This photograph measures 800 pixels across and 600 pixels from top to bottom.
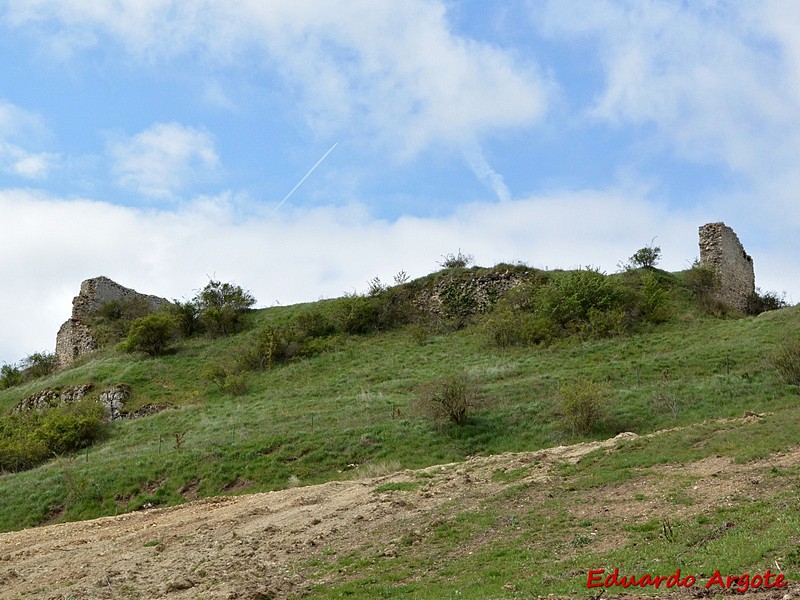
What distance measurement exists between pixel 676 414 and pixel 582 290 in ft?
57.2

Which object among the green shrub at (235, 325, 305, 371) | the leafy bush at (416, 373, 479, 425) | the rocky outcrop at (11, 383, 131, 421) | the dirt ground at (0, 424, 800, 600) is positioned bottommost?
the dirt ground at (0, 424, 800, 600)

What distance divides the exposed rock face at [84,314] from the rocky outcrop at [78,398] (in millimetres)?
10141

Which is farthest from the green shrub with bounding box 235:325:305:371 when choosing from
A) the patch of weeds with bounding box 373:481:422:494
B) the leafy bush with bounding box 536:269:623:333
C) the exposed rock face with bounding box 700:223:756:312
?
the exposed rock face with bounding box 700:223:756:312

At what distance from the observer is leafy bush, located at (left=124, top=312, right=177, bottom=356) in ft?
139

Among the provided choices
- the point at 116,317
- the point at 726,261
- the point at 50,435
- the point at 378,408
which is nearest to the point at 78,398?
the point at 50,435

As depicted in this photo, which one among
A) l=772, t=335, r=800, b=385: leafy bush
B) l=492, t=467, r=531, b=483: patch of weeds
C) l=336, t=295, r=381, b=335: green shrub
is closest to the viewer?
l=492, t=467, r=531, b=483: patch of weeds

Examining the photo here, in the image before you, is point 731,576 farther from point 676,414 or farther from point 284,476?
point 284,476

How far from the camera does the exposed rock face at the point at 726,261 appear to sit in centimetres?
4272

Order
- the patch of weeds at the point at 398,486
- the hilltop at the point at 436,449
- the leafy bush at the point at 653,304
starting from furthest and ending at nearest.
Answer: the leafy bush at the point at 653,304, the patch of weeds at the point at 398,486, the hilltop at the point at 436,449

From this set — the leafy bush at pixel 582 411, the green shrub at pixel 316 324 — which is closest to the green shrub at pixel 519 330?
the green shrub at pixel 316 324

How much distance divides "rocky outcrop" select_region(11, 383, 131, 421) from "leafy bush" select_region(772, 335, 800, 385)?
89.0 ft

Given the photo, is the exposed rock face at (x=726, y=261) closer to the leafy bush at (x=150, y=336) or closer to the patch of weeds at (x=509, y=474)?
the patch of weeds at (x=509, y=474)

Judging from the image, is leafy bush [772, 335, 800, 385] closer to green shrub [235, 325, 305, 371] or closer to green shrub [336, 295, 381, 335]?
green shrub [235, 325, 305, 371]

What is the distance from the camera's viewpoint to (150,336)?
42.6 meters
